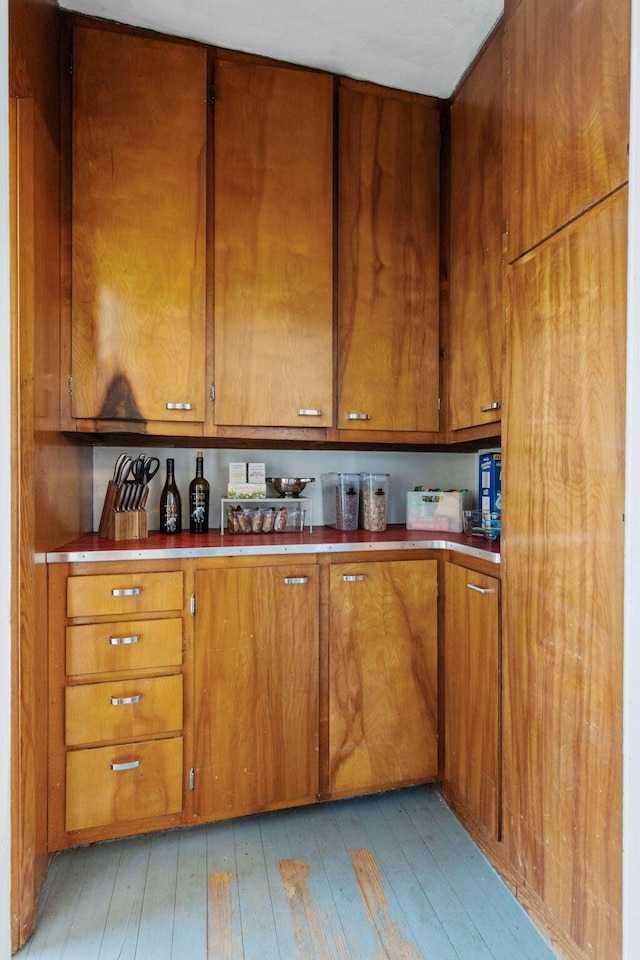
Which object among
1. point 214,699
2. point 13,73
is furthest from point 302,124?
point 214,699

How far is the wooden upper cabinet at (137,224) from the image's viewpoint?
1.61 meters

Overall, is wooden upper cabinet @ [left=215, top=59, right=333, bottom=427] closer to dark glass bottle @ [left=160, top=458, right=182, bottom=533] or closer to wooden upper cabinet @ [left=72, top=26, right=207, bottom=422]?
wooden upper cabinet @ [left=72, top=26, right=207, bottom=422]

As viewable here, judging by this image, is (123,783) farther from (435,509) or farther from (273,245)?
(273,245)

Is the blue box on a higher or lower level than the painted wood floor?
higher

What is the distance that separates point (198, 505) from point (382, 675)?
3.02 ft

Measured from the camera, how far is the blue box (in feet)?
6.19

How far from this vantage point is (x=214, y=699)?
1.59m

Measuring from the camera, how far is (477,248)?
1.71 metres

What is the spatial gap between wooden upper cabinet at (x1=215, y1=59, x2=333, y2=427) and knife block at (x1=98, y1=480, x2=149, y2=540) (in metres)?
0.43

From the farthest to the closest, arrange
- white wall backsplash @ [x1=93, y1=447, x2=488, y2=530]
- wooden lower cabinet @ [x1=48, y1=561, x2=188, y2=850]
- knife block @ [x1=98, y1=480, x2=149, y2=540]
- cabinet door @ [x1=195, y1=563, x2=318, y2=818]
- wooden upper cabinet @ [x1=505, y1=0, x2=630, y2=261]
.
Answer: white wall backsplash @ [x1=93, y1=447, x2=488, y2=530] < knife block @ [x1=98, y1=480, x2=149, y2=540] < cabinet door @ [x1=195, y1=563, x2=318, y2=818] < wooden lower cabinet @ [x1=48, y1=561, x2=188, y2=850] < wooden upper cabinet @ [x1=505, y1=0, x2=630, y2=261]

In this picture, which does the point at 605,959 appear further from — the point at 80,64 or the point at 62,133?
the point at 80,64

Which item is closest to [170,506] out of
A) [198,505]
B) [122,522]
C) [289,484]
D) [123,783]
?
[198,505]

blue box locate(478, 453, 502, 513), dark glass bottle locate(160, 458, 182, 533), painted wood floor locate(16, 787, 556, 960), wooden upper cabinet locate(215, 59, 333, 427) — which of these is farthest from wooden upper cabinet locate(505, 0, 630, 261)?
painted wood floor locate(16, 787, 556, 960)

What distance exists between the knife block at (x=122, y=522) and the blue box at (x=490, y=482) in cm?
128
